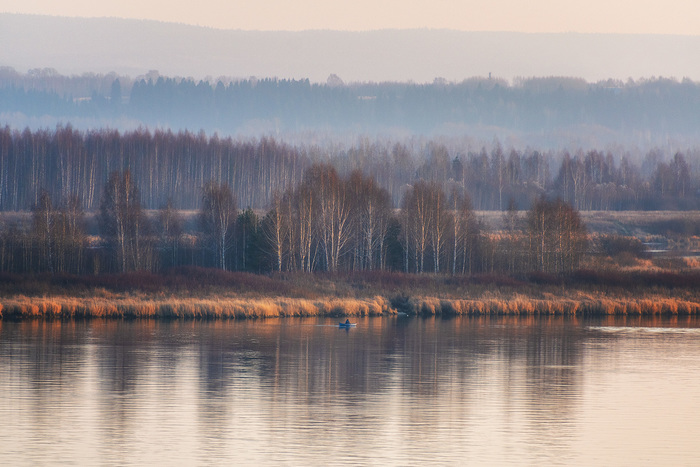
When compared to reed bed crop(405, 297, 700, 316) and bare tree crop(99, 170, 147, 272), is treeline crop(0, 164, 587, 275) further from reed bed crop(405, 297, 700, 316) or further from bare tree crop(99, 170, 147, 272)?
reed bed crop(405, 297, 700, 316)

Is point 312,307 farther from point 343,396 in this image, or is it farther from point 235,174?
point 235,174

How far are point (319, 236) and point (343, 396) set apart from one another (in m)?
40.6

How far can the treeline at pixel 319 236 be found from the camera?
61.3 metres

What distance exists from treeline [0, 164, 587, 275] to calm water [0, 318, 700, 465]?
21.3m

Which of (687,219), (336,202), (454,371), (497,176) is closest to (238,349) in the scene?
(454,371)

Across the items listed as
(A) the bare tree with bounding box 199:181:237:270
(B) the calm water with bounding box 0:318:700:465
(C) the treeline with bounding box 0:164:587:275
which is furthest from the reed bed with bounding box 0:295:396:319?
(A) the bare tree with bounding box 199:181:237:270

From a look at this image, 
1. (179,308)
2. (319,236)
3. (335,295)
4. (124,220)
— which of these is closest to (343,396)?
Answer: (179,308)

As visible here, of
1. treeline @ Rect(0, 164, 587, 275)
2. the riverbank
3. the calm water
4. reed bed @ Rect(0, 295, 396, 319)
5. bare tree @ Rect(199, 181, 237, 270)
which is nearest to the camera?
the calm water

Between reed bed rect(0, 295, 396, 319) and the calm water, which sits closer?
the calm water

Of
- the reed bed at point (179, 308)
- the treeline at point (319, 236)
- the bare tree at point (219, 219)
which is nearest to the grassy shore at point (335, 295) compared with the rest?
the reed bed at point (179, 308)

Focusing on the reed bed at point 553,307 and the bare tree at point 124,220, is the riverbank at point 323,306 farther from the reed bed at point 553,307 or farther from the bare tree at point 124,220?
the bare tree at point 124,220

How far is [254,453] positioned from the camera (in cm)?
1802

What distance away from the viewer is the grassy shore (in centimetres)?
4453

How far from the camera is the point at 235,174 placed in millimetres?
A: 122125
